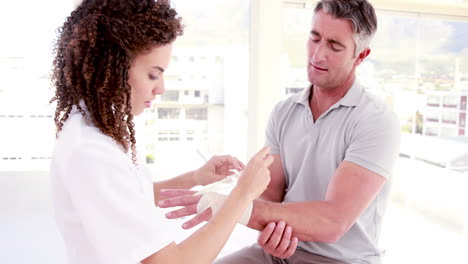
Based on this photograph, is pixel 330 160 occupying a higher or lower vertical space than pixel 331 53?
lower

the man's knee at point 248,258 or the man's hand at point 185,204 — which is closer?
the man's hand at point 185,204

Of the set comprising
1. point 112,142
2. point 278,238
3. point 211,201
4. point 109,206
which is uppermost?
point 112,142

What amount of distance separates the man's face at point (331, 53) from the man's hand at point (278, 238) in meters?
0.57

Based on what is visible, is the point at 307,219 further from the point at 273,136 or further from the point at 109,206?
the point at 109,206

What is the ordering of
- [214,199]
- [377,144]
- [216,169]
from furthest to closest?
[216,169] < [377,144] < [214,199]

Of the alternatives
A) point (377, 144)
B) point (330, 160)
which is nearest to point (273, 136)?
point (330, 160)

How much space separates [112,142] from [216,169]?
62cm

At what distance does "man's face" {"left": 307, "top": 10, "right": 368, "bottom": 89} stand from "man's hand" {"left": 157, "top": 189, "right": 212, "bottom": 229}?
638mm

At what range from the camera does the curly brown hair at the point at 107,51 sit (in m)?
1.02

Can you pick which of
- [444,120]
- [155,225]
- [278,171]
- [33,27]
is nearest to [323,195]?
[278,171]

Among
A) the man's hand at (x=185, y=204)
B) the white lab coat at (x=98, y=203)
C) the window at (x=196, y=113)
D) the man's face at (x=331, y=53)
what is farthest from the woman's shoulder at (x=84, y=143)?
the window at (x=196, y=113)

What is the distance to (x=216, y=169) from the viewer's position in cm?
159

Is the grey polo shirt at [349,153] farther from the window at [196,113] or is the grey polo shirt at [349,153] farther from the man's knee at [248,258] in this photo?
the window at [196,113]

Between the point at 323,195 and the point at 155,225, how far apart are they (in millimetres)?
764
